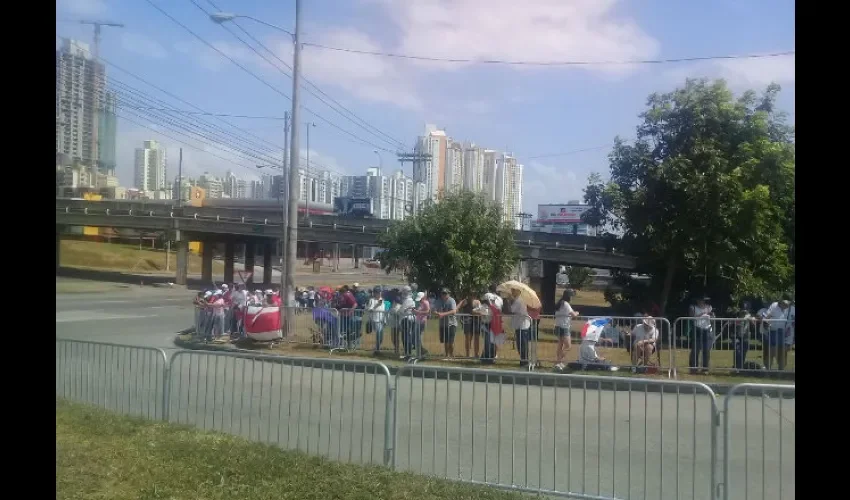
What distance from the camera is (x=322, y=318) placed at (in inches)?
568

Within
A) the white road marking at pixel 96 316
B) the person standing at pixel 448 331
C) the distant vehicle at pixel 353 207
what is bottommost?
the white road marking at pixel 96 316

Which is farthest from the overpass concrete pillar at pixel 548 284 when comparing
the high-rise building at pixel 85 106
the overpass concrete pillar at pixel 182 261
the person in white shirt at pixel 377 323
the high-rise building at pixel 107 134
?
the high-rise building at pixel 85 106

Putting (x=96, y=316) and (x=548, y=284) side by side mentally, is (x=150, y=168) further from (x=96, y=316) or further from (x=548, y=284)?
(x=548, y=284)

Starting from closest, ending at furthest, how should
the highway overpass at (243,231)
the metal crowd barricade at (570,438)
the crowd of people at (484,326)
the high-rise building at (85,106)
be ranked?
the metal crowd barricade at (570,438)
the high-rise building at (85,106)
the crowd of people at (484,326)
the highway overpass at (243,231)

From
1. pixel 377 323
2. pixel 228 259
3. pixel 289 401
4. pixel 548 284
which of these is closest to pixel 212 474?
pixel 289 401

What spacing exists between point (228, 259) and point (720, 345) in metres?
Result: 13.6

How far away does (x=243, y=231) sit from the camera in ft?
63.6

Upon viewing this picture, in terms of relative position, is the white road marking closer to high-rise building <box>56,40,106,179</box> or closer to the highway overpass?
the highway overpass

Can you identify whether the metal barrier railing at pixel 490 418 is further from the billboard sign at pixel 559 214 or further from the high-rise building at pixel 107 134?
the billboard sign at pixel 559 214

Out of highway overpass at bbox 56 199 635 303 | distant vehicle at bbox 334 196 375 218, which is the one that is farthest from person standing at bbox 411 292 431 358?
distant vehicle at bbox 334 196 375 218

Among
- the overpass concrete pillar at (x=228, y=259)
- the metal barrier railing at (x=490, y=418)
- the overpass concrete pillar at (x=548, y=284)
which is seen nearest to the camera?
the metal barrier railing at (x=490, y=418)

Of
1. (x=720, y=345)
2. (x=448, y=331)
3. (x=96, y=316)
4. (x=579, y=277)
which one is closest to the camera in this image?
(x=720, y=345)

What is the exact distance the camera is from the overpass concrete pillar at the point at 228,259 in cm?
2016
